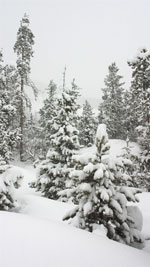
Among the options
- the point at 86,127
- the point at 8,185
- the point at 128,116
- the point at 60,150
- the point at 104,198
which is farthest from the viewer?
the point at 128,116

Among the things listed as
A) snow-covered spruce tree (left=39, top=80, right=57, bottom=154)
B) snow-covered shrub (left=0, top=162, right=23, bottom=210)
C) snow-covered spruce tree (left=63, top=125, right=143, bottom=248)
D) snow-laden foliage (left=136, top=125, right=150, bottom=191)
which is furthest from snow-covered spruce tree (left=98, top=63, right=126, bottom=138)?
snow-covered spruce tree (left=63, top=125, right=143, bottom=248)

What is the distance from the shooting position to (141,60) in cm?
1469

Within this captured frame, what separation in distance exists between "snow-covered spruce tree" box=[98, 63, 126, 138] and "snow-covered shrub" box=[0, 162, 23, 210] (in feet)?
85.6

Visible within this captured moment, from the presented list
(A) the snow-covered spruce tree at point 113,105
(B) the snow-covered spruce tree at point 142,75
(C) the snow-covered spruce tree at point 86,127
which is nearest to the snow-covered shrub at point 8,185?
(B) the snow-covered spruce tree at point 142,75

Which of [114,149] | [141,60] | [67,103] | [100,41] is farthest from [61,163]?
[114,149]

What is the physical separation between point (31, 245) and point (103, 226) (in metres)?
2.06

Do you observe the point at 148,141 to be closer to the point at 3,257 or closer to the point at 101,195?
the point at 101,195

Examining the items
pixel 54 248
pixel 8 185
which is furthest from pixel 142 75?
pixel 54 248

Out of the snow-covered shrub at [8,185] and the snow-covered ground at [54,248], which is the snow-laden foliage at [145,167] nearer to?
the snow-covered shrub at [8,185]

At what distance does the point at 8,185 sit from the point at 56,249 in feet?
12.5

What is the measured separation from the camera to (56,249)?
114 inches

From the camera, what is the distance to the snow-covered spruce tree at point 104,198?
15.0 feet

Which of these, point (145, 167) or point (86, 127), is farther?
point (86, 127)

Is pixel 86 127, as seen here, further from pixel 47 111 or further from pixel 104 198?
pixel 104 198
